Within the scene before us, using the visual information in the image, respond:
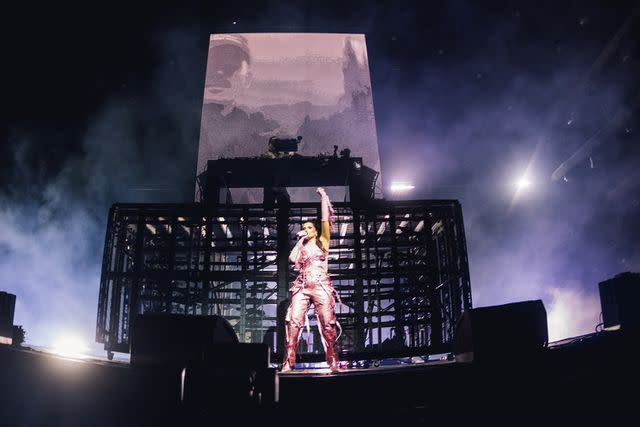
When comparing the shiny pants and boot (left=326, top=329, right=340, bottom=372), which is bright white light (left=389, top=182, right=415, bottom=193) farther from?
boot (left=326, top=329, right=340, bottom=372)

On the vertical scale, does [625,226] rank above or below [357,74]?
below

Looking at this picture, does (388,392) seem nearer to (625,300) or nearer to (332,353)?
(332,353)

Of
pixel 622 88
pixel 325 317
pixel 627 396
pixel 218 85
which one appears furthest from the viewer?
pixel 218 85

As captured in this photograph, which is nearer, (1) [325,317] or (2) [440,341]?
(1) [325,317]

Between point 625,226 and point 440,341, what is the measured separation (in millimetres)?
9931

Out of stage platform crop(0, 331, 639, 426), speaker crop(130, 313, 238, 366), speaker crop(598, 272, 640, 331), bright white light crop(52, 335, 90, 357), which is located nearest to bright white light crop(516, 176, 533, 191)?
speaker crop(598, 272, 640, 331)

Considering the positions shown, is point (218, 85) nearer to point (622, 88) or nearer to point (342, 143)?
point (342, 143)

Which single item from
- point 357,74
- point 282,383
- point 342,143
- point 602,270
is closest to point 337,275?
point 282,383

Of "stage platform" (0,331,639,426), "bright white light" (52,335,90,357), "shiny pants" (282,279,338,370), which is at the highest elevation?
"shiny pants" (282,279,338,370)

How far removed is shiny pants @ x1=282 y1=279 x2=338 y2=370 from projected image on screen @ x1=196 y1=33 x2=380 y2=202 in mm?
8776

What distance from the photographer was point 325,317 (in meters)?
5.39

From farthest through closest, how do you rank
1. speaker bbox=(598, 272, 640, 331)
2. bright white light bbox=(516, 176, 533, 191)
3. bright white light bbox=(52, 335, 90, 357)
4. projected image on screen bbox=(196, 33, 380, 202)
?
bright white light bbox=(516, 176, 533, 191), projected image on screen bbox=(196, 33, 380, 202), bright white light bbox=(52, 335, 90, 357), speaker bbox=(598, 272, 640, 331)

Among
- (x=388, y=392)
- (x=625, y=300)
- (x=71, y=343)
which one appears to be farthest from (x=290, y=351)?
(x=71, y=343)

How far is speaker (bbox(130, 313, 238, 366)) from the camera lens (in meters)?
3.60
